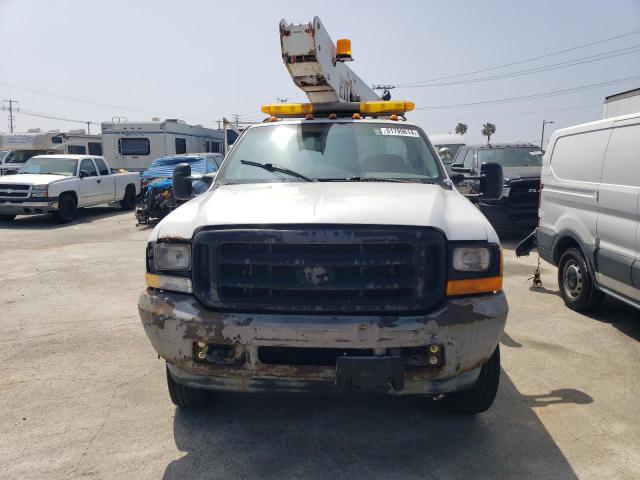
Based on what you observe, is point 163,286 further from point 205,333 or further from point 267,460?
point 267,460

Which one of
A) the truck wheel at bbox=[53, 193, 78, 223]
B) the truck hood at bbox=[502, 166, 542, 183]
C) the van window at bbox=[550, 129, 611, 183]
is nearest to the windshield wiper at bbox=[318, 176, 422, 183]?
the van window at bbox=[550, 129, 611, 183]

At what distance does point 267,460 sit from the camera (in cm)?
296

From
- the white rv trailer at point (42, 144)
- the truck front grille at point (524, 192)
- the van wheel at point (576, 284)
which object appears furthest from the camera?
the white rv trailer at point (42, 144)

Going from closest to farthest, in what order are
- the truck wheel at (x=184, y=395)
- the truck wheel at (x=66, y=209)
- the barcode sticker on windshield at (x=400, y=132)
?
the truck wheel at (x=184, y=395), the barcode sticker on windshield at (x=400, y=132), the truck wheel at (x=66, y=209)

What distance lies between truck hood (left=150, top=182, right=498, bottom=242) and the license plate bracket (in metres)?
0.72

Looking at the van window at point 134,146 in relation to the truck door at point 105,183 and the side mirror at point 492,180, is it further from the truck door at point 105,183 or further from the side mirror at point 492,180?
the side mirror at point 492,180

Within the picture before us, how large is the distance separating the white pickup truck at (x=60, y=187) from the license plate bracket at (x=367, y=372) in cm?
1284

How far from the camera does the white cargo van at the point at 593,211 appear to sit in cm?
468

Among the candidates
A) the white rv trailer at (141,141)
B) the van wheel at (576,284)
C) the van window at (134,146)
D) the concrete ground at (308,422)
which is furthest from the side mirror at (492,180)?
the van window at (134,146)

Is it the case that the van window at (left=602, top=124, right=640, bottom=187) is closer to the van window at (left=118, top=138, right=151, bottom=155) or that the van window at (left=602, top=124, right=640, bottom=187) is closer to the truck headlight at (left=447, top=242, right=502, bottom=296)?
the truck headlight at (left=447, top=242, right=502, bottom=296)

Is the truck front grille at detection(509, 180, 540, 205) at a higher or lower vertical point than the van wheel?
higher

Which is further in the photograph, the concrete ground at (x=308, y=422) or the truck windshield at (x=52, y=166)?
the truck windshield at (x=52, y=166)

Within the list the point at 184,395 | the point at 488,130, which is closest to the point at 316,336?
the point at 184,395

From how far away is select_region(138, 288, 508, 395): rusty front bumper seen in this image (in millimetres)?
2691
